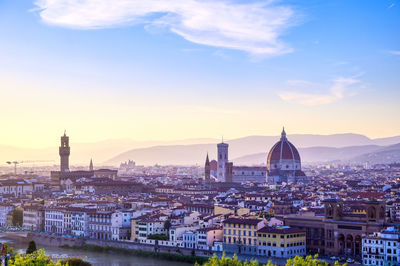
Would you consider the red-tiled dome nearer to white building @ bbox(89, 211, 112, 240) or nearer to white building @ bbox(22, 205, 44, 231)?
white building @ bbox(22, 205, 44, 231)

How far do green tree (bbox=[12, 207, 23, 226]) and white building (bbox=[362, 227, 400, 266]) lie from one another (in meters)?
32.6

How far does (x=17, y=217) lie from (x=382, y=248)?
112 feet

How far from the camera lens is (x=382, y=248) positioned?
35.8 meters

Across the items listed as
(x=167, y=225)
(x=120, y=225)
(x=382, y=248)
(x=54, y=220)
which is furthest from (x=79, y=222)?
(x=382, y=248)

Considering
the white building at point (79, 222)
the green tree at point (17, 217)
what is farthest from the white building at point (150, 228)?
the green tree at point (17, 217)

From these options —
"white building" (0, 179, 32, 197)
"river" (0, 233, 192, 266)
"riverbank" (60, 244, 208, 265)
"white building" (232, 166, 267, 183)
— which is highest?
"white building" (232, 166, 267, 183)

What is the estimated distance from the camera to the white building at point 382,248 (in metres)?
35.3

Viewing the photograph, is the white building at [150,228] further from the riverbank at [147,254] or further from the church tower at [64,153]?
the church tower at [64,153]

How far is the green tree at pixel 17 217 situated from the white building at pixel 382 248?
107 feet

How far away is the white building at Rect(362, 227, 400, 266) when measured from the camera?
35.3 meters

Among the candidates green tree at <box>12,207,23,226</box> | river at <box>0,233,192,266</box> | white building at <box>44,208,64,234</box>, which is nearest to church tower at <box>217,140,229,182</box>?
green tree at <box>12,207,23,226</box>

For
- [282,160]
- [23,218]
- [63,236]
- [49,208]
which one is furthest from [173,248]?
[282,160]

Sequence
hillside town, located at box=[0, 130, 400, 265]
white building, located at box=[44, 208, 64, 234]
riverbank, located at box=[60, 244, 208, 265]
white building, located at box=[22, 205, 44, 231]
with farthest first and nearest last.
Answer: white building, located at box=[22, 205, 44, 231] → white building, located at box=[44, 208, 64, 234] → riverbank, located at box=[60, 244, 208, 265] → hillside town, located at box=[0, 130, 400, 265]

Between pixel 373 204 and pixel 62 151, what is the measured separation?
69.6 m
